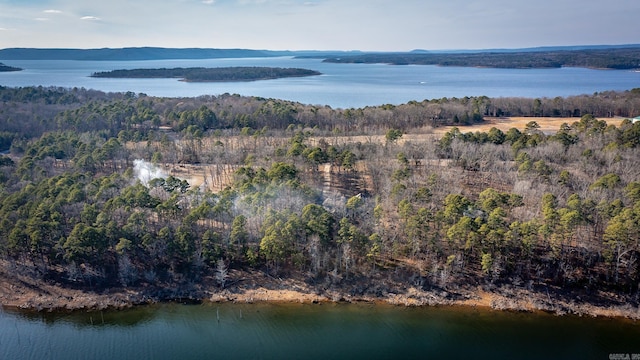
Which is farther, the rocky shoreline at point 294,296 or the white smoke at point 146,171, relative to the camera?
the white smoke at point 146,171

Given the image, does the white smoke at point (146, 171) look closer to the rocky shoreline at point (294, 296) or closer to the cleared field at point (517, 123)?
the rocky shoreline at point (294, 296)

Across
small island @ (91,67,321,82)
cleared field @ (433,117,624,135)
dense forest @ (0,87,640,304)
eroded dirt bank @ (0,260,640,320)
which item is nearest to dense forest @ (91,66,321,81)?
small island @ (91,67,321,82)

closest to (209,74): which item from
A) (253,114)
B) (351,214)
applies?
(253,114)

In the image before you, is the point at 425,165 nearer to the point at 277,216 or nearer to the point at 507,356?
the point at 277,216

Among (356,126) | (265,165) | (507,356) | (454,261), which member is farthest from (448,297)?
(356,126)

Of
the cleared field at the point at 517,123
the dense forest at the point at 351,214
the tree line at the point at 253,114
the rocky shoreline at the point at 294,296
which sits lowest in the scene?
the rocky shoreline at the point at 294,296

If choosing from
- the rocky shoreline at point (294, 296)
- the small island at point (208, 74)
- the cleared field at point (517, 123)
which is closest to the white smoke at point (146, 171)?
the rocky shoreline at point (294, 296)
